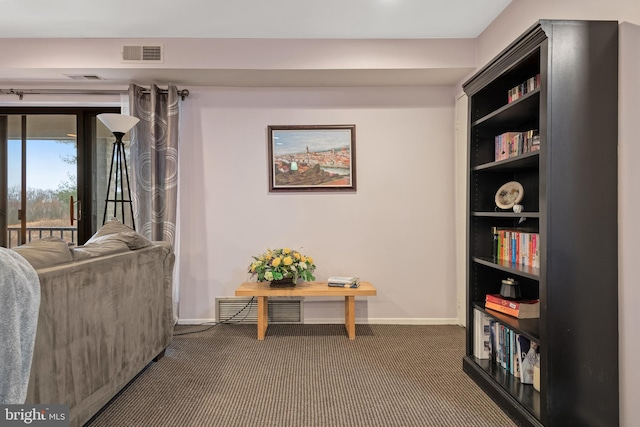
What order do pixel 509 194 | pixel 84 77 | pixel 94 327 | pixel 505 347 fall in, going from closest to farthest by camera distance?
pixel 94 327 < pixel 505 347 < pixel 509 194 < pixel 84 77

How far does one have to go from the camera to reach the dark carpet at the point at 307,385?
6.13 ft

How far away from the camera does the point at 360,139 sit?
353cm

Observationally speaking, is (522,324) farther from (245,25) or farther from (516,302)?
(245,25)

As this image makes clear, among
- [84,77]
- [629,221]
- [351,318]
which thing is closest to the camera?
[629,221]

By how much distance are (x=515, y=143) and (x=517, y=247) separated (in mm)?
602

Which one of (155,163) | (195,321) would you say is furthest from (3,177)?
(195,321)

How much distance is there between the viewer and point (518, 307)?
6.82 feet

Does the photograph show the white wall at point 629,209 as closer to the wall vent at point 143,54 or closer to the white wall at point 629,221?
the white wall at point 629,221

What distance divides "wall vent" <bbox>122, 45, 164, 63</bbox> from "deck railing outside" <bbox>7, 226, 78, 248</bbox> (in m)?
1.83

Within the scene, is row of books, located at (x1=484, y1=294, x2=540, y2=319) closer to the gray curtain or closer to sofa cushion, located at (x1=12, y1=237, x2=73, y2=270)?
sofa cushion, located at (x1=12, y1=237, x2=73, y2=270)

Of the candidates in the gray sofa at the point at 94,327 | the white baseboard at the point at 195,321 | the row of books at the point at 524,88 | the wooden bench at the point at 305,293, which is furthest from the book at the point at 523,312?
the white baseboard at the point at 195,321

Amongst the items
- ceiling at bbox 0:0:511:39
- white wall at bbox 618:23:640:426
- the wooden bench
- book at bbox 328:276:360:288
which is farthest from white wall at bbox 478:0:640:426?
book at bbox 328:276:360:288

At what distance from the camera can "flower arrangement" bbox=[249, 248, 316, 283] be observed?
10.2 feet

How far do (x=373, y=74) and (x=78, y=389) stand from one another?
299 cm
